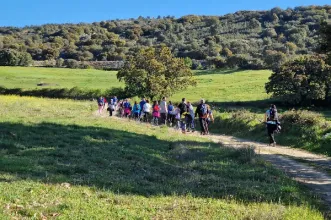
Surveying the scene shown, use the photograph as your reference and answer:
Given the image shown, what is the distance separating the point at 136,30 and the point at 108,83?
90958 millimetres

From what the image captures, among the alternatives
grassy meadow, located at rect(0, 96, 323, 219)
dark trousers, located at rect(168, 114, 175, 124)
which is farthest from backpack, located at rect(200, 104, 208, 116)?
grassy meadow, located at rect(0, 96, 323, 219)

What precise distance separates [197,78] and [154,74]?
901 inches

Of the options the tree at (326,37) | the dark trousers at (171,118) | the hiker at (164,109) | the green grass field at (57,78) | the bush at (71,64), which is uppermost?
the bush at (71,64)

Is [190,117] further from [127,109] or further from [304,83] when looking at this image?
[304,83]

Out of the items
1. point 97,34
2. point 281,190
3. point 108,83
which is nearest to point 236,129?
point 281,190

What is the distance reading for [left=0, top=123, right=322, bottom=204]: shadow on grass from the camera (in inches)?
376

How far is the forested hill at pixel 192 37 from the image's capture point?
11156cm

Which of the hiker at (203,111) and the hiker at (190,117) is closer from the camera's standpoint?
the hiker at (203,111)

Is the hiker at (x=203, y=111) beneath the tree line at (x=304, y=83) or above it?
beneath

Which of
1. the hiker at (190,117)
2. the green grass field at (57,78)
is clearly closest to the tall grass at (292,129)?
the hiker at (190,117)

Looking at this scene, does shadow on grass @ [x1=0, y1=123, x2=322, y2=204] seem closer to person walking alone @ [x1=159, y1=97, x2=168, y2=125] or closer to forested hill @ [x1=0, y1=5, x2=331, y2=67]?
person walking alone @ [x1=159, y1=97, x2=168, y2=125]

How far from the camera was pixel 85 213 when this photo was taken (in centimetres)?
719

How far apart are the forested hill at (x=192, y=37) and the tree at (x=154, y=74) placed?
Answer: 32.8m

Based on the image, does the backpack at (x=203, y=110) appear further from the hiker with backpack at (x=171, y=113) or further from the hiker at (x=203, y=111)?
the hiker with backpack at (x=171, y=113)
